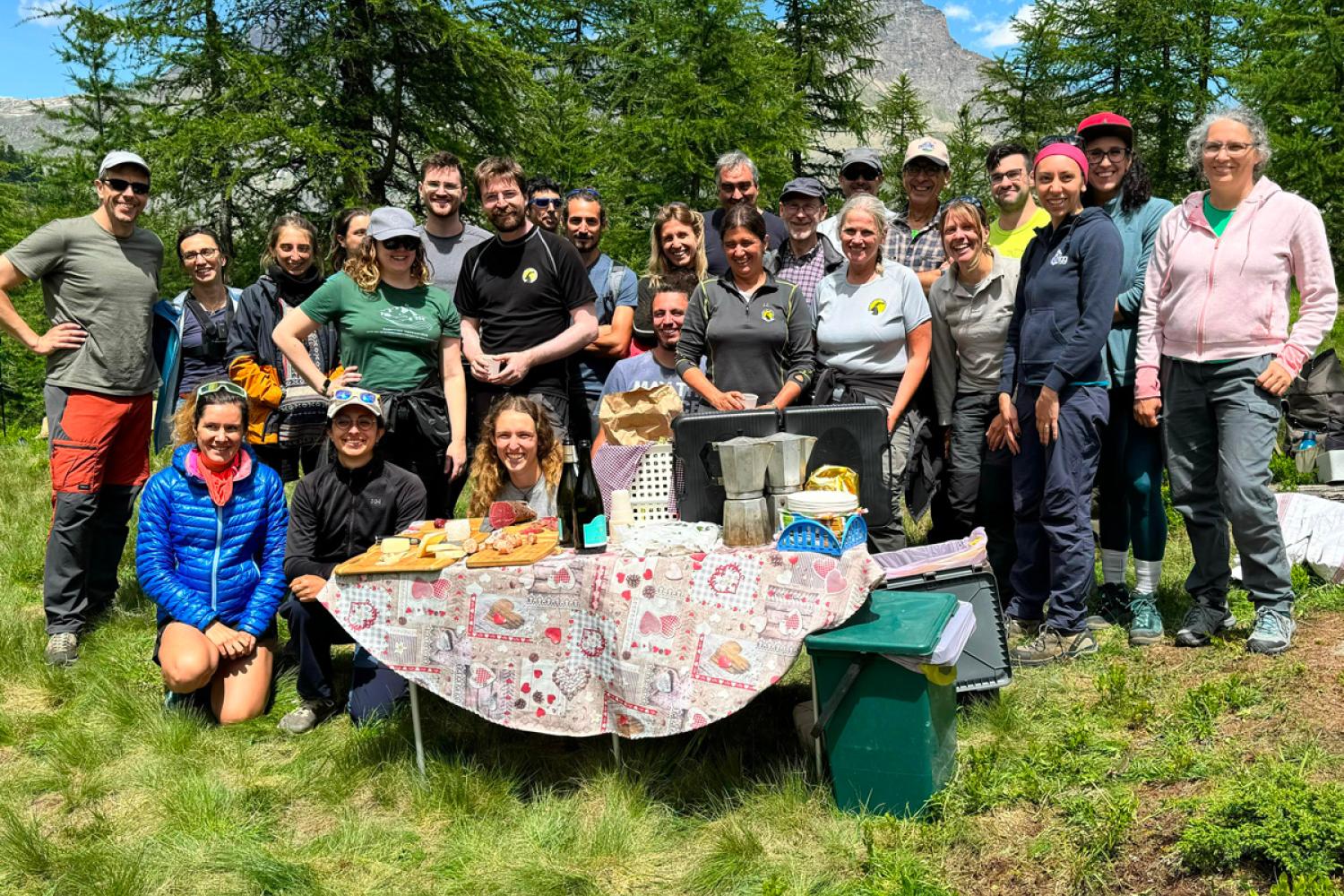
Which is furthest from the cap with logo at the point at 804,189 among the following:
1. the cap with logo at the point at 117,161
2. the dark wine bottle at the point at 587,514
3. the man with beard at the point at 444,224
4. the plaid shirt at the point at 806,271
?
the cap with logo at the point at 117,161

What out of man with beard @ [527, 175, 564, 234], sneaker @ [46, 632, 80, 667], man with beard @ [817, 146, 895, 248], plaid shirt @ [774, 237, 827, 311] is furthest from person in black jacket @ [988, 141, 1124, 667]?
sneaker @ [46, 632, 80, 667]

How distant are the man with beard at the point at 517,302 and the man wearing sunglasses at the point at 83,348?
1725mm

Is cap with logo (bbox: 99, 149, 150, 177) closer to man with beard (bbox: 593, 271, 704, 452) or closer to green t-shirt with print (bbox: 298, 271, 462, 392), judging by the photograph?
green t-shirt with print (bbox: 298, 271, 462, 392)

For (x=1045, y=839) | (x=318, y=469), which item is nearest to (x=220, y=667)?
(x=318, y=469)

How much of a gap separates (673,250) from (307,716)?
2.79 m

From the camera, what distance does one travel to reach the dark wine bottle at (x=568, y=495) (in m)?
3.47

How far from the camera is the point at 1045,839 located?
2883 mm

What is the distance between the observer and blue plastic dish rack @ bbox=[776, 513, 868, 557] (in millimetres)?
3053

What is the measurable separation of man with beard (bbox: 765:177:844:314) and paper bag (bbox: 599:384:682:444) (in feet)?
3.90

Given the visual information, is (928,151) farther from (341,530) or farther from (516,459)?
(341,530)

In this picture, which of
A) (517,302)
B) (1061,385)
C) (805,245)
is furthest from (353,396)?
(1061,385)

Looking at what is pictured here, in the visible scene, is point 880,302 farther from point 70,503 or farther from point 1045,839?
point 70,503

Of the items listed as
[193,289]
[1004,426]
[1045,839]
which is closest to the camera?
[1045,839]

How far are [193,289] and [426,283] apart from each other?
5.61 feet
